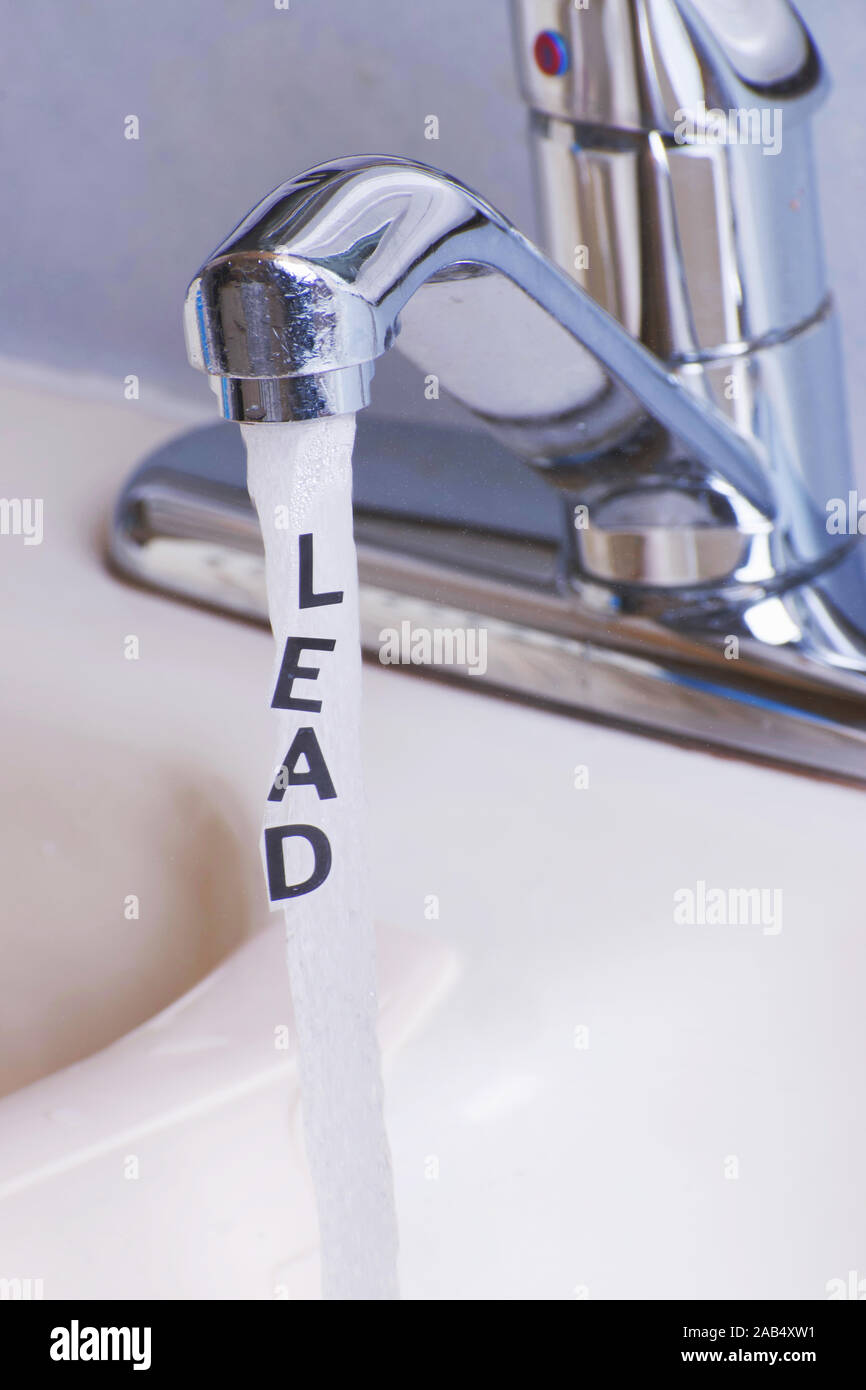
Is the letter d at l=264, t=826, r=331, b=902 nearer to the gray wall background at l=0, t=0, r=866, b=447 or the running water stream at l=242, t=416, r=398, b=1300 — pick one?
the running water stream at l=242, t=416, r=398, b=1300

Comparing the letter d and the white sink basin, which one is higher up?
the letter d

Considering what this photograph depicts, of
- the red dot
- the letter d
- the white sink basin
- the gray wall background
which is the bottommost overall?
the white sink basin

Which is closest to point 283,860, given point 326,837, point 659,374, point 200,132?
point 326,837

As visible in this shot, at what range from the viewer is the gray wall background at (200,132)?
386 millimetres

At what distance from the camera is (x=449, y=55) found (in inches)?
15.8

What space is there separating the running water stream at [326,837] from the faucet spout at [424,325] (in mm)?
12

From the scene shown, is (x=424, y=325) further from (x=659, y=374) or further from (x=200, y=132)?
(x=200, y=132)

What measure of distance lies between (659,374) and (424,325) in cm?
5

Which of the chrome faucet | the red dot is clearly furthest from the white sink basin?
the red dot

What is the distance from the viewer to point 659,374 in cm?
28

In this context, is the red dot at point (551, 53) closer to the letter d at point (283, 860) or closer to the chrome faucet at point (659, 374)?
the chrome faucet at point (659, 374)

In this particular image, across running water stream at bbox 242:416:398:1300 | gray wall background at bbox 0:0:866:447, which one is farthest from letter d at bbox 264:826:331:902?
gray wall background at bbox 0:0:866:447

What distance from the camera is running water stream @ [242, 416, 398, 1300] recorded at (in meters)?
0.22

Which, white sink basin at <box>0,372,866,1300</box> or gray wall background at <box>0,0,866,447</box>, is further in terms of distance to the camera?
gray wall background at <box>0,0,866,447</box>
